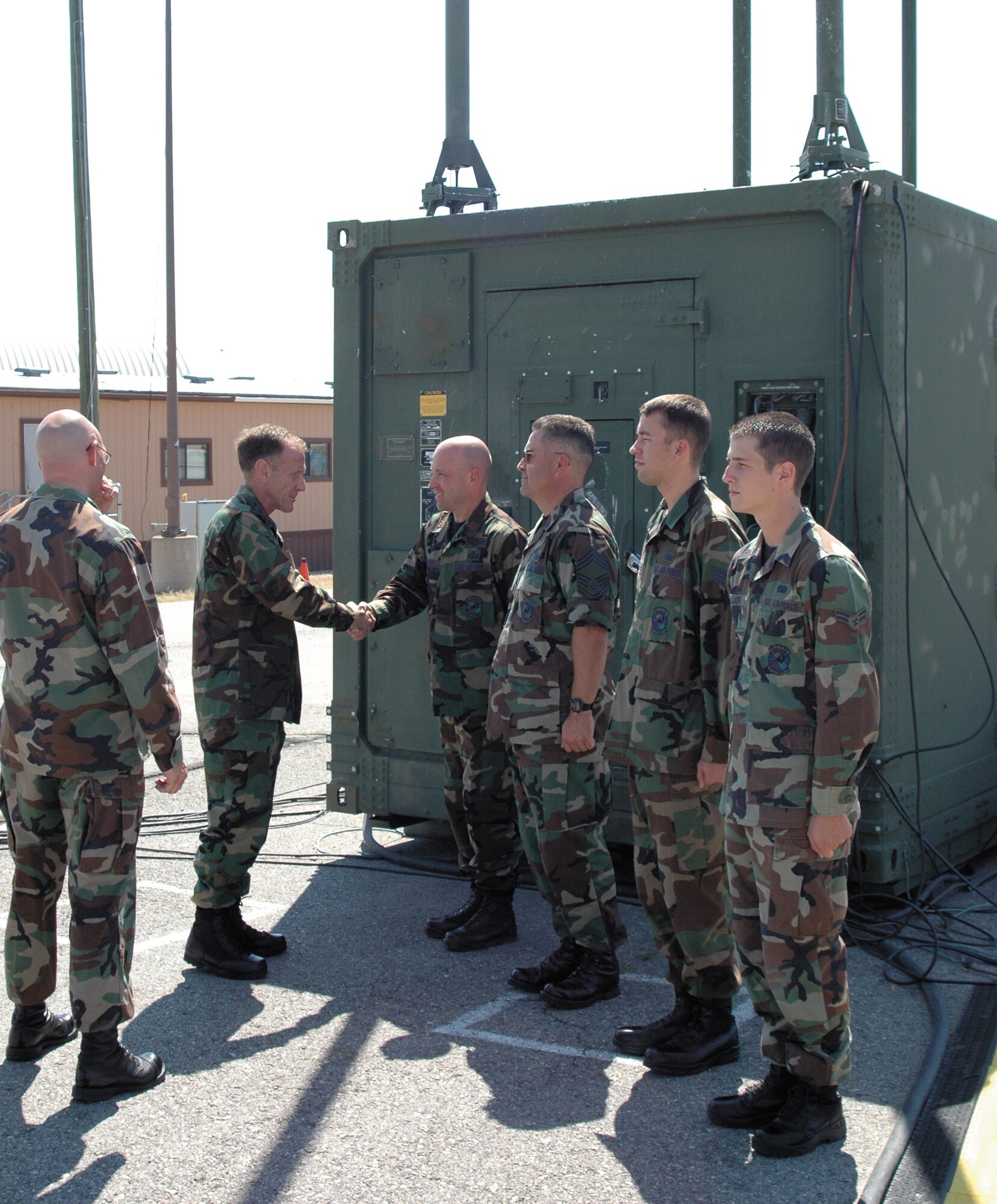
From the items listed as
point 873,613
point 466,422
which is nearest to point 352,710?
point 466,422

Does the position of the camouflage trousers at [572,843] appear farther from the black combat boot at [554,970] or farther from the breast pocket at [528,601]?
the breast pocket at [528,601]

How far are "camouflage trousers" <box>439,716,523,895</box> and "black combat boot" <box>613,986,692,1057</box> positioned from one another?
1169 millimetres

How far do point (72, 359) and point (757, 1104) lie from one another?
109 feet

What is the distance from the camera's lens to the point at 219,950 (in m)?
4.86

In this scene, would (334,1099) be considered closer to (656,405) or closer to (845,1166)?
(845,1166)

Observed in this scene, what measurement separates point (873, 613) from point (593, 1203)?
9.07 feet

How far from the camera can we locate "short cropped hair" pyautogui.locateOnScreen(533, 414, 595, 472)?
14.8ft

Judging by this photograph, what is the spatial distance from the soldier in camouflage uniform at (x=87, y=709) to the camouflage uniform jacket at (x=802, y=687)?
1.66m

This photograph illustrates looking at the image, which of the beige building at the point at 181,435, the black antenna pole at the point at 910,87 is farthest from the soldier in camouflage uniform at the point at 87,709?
the beige building at the point at 181,435

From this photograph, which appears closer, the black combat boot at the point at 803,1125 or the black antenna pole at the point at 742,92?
the black combat boot at the point at 803,1125

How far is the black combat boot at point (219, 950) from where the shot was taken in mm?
4816

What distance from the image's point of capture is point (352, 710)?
252 inches

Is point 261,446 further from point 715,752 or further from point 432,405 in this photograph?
point 715,752

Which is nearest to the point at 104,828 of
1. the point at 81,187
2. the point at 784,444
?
the point at 784,444
